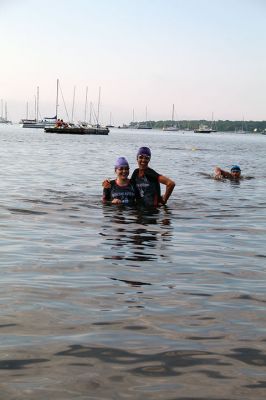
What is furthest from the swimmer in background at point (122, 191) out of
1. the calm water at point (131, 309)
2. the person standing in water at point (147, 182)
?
the calm water at point (131, 309)

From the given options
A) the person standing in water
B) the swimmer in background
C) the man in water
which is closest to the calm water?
the swimmer in background

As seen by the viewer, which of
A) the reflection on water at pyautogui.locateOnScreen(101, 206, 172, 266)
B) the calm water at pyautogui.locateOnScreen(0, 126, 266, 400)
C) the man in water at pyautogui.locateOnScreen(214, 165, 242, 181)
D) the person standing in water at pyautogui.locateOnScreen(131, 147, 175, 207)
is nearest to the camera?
the calm water at pyautogui.locateOnScreen(0, 126, 266, 400)

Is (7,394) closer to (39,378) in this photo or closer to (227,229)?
(39,378)

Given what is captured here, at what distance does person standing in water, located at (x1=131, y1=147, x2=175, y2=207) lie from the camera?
12164 mm

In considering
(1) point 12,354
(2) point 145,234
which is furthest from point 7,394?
(2) point 145,234

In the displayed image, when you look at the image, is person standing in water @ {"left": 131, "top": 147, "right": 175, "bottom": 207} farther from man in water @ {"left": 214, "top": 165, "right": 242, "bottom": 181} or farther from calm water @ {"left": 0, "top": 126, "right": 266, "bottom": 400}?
man in water @ {"left": 214, "top": 165, "right": 242, "bottom": 181}

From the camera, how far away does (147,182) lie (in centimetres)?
1235

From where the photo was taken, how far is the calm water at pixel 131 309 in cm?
362

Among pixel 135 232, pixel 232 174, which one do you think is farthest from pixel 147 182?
pixel 232 174

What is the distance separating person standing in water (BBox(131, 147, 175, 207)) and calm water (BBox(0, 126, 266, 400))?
158 cm

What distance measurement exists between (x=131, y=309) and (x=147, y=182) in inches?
292

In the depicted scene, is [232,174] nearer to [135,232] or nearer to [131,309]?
[135,232]

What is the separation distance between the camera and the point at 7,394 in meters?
3.36

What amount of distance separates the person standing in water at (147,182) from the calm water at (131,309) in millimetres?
1577
